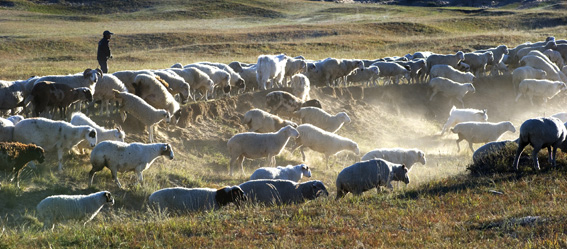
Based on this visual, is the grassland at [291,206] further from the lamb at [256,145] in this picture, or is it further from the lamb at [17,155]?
the lamb at [256,145]

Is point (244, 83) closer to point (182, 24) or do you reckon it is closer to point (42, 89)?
point (42, 89)

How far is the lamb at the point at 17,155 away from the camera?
13727 millimetres

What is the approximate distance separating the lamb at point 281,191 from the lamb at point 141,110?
6.38 m

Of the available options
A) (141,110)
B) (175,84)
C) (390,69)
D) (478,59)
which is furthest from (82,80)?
(478,59)

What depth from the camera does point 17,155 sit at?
45.5 ft

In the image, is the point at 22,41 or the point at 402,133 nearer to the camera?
the point at 402,133

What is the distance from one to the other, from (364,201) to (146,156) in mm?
6356

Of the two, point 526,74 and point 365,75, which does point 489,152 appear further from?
point 526,74

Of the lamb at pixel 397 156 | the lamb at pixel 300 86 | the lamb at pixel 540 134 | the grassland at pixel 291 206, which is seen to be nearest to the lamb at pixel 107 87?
the grassland at pixel 291 206

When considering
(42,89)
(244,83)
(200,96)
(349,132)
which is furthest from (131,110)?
(349,132)

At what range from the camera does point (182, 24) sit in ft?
213

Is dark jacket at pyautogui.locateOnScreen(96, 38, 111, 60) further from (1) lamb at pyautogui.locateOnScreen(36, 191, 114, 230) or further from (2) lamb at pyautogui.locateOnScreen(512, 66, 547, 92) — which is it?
(2) lamb at pyautogui.locateOnScreen(512, 66, 547, 92)

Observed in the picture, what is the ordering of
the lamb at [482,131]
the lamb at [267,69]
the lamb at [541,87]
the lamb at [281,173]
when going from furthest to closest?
the lamb at [541,87] < the lamb at [267,69] < the lamb at [482,131] < the lamb at [281,173]

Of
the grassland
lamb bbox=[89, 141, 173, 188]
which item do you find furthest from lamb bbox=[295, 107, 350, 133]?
lamb bbox=[89, 141, 173, 188]
